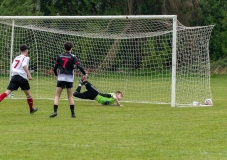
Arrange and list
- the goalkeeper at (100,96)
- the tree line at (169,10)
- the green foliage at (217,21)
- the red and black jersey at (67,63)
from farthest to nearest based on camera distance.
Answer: the green foliage at (217,21) < the tree line at (169,10) < the goalkeeper at (100,96) < the red and black jersey at (67,63)

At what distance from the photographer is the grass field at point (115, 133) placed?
10398 millimetres

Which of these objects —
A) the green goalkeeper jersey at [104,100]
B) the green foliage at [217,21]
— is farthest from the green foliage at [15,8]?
the green goalkeeper jersey at [104,100]

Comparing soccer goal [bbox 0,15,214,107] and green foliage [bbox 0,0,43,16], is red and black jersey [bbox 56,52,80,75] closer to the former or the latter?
soccer goal [bbox 0,15,214,107]

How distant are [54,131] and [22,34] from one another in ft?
39.7

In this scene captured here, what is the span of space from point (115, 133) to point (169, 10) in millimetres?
34899

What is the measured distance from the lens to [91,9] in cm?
5588

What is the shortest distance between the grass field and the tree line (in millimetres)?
28606

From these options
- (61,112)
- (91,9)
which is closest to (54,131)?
(61,112)

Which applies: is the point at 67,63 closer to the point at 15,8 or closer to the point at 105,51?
the point at 105,51

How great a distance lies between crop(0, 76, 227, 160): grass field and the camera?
10398 mm

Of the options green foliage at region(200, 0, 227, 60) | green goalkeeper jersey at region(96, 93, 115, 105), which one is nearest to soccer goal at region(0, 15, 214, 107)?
green goalkeeper jersey at region(96, 93, 115, 105)

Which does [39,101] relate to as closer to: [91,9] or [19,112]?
[19,112]

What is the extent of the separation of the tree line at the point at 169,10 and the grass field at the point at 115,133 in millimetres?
28606

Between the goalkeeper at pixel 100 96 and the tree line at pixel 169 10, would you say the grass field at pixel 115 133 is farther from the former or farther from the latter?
the tree line at pixel 169 10
